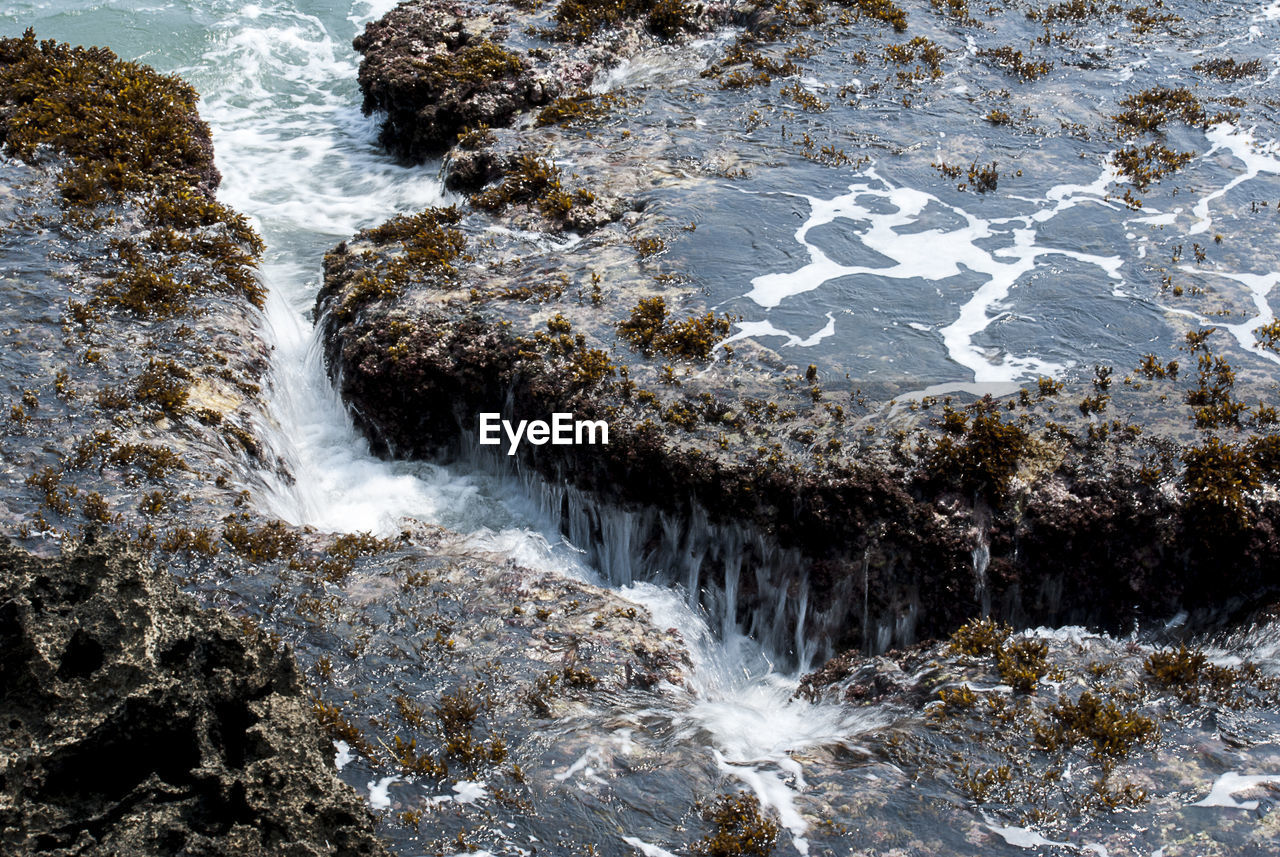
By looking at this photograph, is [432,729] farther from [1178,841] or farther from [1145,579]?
[1145,579]

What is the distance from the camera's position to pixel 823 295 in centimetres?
1563

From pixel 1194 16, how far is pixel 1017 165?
11.6 meters

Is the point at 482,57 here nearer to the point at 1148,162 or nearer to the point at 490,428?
the point at 490,428

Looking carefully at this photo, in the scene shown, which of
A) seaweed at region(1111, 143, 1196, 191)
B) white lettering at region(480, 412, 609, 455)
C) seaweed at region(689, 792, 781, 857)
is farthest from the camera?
seaweed at region(1111, 143, 1196, 191)

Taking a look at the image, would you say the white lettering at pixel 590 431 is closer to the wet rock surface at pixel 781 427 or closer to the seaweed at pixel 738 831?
the wet rock surface at pixel 781 427

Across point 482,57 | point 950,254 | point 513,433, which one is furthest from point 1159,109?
point 513,433

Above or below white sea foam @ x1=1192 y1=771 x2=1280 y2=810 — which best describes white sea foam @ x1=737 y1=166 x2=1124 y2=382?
above

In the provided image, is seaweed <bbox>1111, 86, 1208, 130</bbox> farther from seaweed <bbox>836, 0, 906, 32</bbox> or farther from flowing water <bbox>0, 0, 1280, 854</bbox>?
seaweed <bbox>836, 0, 906, 32</bbox>

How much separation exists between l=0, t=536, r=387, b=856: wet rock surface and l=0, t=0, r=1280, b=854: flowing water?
5.53 feet

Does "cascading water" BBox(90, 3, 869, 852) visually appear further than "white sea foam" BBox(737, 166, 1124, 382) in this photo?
No

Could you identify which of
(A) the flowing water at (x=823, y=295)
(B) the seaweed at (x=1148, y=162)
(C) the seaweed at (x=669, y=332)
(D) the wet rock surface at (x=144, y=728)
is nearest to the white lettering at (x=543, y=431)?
(A) the flowing water at (x=823, y=295)

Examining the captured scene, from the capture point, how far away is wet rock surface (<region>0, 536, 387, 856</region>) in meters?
6.79

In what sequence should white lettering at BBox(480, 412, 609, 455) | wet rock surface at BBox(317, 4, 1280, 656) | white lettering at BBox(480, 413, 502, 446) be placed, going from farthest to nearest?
1. white lettering at BBox(480, 413, 502, 446)
2. white lettering at BBox(480, 412, 609, 455)
3. wet rock surface at BBox(317, 4, 1280, 656)

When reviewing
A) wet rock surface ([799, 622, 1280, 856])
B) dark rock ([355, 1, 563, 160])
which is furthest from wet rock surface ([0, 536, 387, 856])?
dark rock ([355, 1, 563, 160])
